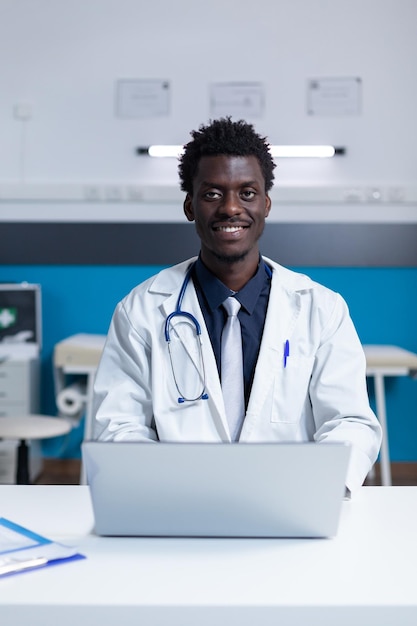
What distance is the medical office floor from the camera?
156 inches

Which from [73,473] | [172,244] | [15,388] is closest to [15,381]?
[15,388]

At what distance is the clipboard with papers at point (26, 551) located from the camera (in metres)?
0.96

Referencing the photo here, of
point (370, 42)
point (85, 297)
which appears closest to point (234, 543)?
point (85, 297)

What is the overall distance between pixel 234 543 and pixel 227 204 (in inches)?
32.8

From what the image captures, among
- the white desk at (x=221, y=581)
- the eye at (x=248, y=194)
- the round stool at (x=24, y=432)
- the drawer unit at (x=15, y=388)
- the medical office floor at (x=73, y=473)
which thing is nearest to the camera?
the white desk at (x=221, y=581)

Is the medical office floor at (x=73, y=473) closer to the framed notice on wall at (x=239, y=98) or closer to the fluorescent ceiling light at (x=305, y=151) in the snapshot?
the fluorescent ceiling light at (x=305, y=151)

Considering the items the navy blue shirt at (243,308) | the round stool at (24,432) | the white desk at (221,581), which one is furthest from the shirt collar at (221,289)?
the round stool at (24,432)

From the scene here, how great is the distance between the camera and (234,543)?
1062 mm

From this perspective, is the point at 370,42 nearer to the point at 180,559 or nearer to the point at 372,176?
the point at 372,176

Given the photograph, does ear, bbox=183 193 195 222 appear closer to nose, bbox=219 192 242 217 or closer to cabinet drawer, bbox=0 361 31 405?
nose, bbox=219 192 242 217

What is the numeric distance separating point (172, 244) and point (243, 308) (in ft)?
7.39

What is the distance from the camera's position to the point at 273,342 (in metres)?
1.71

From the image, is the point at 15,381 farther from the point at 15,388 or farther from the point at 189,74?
the point at 189,74

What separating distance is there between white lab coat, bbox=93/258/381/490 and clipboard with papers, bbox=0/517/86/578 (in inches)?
18.8
